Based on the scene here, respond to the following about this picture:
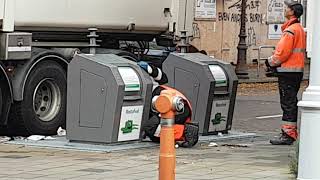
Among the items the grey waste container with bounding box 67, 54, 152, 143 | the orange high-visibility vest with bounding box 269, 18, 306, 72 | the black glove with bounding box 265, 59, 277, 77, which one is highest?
the orange high-visibility vest with bounding box 269, 18, 306, 72

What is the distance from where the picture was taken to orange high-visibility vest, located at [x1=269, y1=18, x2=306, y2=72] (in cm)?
1250

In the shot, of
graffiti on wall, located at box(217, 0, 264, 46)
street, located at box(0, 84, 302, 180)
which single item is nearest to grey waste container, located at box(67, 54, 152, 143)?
street, located at box(0, 84, 302, 180)

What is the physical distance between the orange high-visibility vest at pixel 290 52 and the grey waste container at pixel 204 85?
3.69ft

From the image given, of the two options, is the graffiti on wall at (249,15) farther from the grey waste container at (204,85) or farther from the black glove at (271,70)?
the black glove at (271,70)

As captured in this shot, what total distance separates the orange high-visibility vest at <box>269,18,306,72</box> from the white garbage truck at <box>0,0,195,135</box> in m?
2.78

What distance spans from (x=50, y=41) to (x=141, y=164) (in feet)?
14.4

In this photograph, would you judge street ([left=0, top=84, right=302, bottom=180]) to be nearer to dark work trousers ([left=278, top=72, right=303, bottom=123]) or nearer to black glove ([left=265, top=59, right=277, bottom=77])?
dark work trousers ([left=278, top=72, right=303, bottom=123])

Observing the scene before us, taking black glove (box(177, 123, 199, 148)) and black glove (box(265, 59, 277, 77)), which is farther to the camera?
black glove (box(265, 59, 277, 77))

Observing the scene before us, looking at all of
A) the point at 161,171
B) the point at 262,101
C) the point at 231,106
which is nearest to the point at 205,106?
the point at 231,106

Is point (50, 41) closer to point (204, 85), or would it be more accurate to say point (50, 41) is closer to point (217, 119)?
point (204, 85)

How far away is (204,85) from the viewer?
520 inches

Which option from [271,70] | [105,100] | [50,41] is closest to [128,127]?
[105,100]

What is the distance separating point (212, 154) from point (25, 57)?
3309 millimetres

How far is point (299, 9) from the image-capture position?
12750 millimetres
